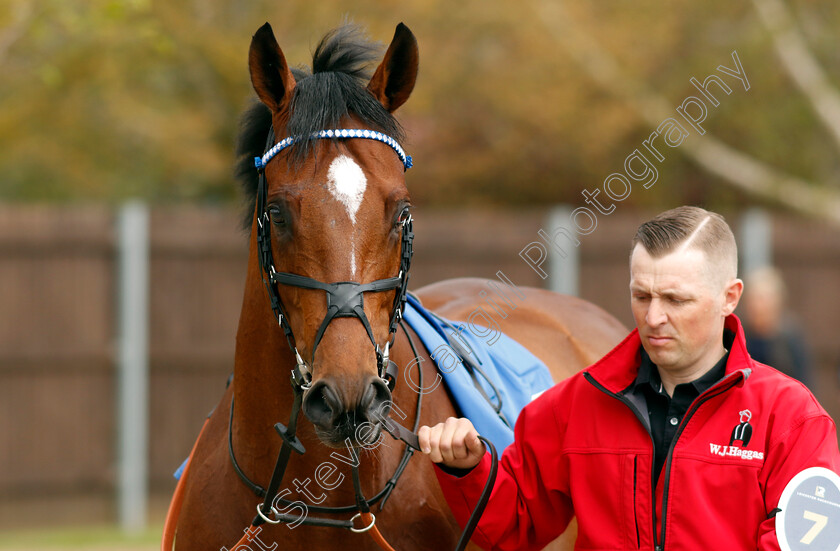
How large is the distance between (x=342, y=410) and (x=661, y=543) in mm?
777

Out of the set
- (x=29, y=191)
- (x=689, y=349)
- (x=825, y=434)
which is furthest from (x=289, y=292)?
(x=29, y=191)

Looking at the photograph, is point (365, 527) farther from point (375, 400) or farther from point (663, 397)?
point (663, 397)

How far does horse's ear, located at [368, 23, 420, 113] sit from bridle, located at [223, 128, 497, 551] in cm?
19

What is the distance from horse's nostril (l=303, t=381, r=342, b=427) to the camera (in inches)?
87.8

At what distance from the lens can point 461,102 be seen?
14.1m

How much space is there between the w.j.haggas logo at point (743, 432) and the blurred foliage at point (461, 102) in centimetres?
824

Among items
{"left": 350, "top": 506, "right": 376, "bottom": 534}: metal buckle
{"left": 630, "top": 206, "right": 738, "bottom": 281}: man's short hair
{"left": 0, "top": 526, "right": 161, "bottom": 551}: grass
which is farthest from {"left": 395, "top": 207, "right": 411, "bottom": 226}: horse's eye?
{"left": 0, "top": 526, "right": 161, "bottom": 551}: grass

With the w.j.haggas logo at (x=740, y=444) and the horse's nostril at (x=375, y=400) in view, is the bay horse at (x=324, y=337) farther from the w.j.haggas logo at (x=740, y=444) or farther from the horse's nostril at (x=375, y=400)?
the w.j.haggas logo at (x=740, y=444)

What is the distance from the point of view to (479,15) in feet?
45.3

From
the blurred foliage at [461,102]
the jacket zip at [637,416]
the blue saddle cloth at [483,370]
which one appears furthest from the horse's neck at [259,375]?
the blurred foliage at [461,102]

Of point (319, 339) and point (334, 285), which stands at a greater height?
point (334, 285)

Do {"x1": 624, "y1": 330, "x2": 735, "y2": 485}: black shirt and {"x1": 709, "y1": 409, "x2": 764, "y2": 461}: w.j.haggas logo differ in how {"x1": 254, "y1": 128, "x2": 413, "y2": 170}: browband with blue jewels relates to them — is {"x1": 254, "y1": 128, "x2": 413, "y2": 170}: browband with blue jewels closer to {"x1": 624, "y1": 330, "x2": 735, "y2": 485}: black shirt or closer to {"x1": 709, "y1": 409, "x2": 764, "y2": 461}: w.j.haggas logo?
{"x1": 624, "y1": 330, "x2": 735, "y2": 485}: black shirt

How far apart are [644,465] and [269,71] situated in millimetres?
1461

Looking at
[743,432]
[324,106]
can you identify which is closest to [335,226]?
[324,106]
